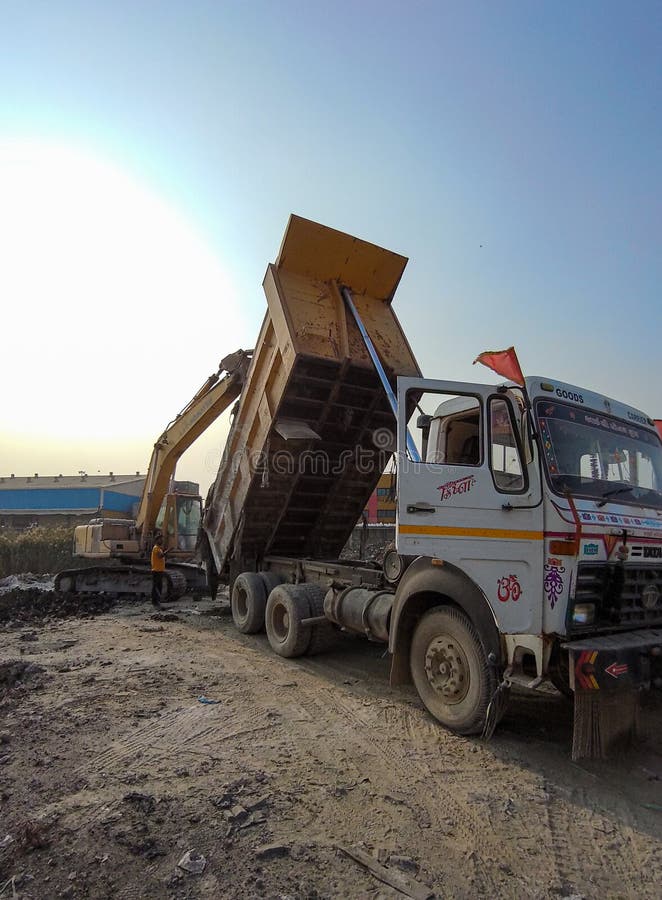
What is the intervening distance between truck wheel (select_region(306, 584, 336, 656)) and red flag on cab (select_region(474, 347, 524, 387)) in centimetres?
406

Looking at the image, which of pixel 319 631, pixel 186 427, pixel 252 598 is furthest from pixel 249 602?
pixel 186 427

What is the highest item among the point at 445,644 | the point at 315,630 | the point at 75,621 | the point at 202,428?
the point at 202,428

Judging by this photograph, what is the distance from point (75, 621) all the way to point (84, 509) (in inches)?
1359

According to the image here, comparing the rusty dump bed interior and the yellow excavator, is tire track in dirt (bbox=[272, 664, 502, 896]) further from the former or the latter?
the yellow excavator

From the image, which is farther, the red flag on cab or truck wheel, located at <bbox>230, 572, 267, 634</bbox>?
truck wheel, located at <bbox>230, 572, 267, 634</bbox>

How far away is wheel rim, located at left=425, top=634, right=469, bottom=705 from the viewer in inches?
183

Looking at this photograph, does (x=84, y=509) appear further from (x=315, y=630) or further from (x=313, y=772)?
(x=313, y=772)

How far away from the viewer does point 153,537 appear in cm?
1337

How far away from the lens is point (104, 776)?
3889 millimetres

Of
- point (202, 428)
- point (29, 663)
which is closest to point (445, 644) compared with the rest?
point (29, 663)

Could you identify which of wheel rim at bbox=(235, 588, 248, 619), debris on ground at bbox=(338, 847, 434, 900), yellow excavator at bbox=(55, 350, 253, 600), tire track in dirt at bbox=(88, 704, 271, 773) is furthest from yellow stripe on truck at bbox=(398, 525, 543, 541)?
yellow excavator at bbox=(55, 350, 253, 600)

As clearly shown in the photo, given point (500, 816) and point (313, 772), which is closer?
point (500, 816)

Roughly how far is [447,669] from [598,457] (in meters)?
2.17

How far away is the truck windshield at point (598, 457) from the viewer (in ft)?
14.6
